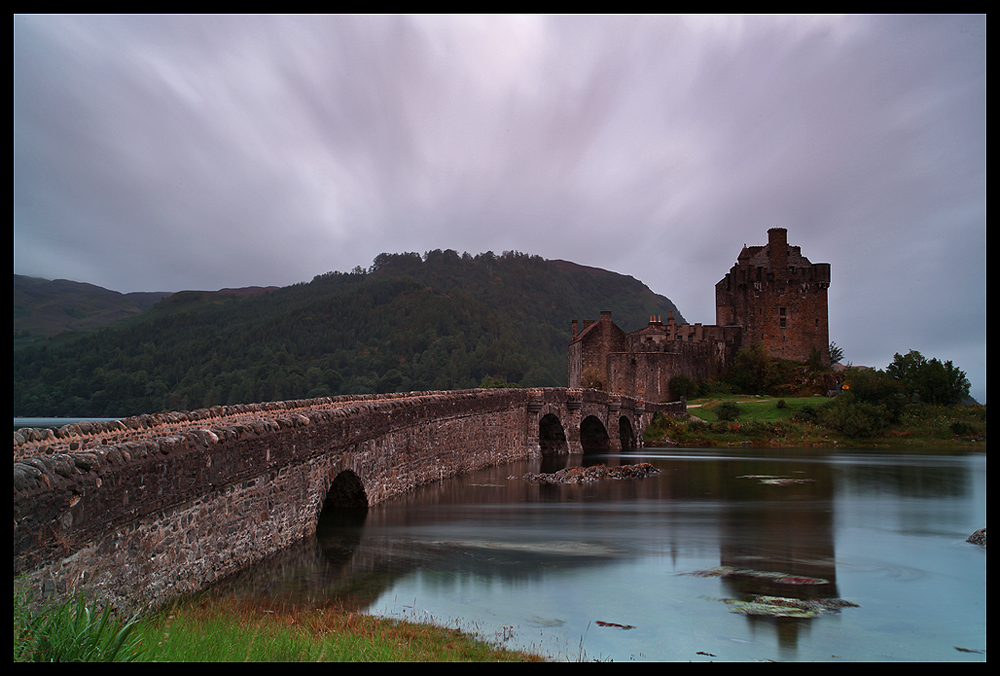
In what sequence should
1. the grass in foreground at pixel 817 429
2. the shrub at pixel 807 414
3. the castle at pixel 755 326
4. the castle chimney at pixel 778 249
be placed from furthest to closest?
the castle chimney at pixel 778 249, the castle at pixel 755 326, the shrub at pixel 807 414, the grass in foreground at pixel 817 429

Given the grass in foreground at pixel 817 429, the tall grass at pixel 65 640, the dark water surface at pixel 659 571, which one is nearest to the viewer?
the tall grass at pixel 65 640

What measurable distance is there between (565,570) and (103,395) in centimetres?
6113

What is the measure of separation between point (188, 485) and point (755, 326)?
53.8m

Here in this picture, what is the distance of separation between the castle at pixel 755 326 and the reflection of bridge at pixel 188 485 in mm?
36030

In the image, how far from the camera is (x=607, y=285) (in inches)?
6575

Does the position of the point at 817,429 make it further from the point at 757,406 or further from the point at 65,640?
the point at 65,640

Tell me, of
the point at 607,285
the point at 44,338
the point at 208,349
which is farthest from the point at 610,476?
the point at 607,285

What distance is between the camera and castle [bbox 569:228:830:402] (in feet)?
169

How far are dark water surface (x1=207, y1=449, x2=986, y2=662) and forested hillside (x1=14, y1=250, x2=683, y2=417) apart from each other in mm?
45720

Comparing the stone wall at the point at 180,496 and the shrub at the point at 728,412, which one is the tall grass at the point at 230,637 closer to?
the stone wall at the point at 180,496

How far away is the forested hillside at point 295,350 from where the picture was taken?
210 ft

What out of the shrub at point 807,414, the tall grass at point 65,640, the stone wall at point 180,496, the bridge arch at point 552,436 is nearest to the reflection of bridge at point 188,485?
the stone wall at point 180,496

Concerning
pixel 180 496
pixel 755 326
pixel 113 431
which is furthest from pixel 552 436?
pixel 755 326
